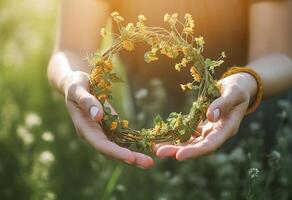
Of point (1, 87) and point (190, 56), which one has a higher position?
point (190, 56)

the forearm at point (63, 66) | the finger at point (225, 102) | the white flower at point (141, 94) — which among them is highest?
the finger at point (225, 102)

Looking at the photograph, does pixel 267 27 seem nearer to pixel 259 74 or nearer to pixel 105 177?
pixel 259 74

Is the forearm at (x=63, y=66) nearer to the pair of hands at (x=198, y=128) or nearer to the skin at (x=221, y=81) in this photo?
the skin at (x=221, y=81)

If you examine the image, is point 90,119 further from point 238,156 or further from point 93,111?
point 238,156

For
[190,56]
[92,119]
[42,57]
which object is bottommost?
[42,57]

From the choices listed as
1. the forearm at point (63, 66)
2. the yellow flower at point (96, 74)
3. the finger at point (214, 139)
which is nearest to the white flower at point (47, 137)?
the forearm at point (63, 66)

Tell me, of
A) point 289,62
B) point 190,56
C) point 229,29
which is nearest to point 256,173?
point 190,56

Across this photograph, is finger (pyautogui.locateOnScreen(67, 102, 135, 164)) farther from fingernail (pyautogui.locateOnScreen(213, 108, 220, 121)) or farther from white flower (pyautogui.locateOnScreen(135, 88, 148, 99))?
white flower (pyautogui.locateOnScreen(135, 88, 148, 99))

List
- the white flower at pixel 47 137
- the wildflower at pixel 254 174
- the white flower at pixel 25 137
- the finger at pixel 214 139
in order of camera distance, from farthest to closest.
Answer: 1. the white flower at pixel 25 137
2. the white flower at pixel 47 137
3. the wildflower at pixel 254 174
4. the finger at pixel 214 139
